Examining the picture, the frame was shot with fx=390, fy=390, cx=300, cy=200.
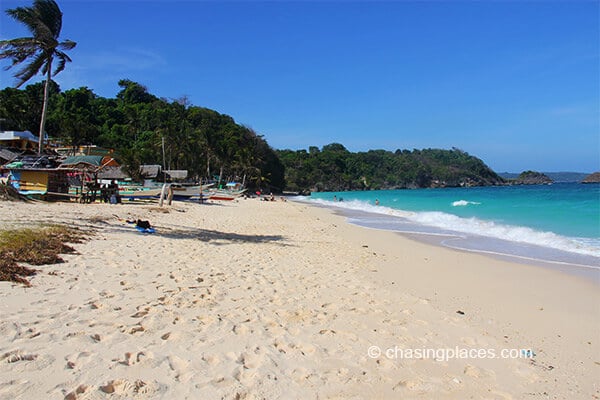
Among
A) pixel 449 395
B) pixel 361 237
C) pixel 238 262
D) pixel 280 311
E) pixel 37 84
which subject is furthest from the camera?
pixel 37 84

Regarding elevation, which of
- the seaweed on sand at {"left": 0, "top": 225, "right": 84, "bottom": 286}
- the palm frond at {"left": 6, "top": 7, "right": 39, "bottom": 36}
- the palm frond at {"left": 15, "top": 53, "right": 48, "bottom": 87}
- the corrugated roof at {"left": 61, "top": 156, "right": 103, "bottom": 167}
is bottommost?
the seaweed on sand at {"left": 0, "top": 225, "right": 84, "bottom": 286}

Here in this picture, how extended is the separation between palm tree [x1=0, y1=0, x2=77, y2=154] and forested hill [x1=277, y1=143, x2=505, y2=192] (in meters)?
86.3

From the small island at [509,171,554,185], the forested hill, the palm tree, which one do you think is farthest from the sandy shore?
the small island at [509,171,554,185]

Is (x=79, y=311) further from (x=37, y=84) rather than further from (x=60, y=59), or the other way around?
(x=37, y=84)

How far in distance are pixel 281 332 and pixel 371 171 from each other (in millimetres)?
146013

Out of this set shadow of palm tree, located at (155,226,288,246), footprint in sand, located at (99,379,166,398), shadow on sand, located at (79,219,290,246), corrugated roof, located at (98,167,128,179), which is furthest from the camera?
corrugated roof, located at (98,167,128,179)

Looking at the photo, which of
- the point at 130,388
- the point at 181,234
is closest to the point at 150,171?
the point at 181,234

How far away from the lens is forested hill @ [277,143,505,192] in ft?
384

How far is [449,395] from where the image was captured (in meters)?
3.15

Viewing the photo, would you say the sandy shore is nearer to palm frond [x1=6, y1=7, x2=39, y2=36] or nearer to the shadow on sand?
the shadow on sand

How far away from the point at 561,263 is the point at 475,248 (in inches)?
107

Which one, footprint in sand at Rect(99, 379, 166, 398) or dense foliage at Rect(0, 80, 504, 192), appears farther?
dense foliage at Rect(0, 80, 504, 192)

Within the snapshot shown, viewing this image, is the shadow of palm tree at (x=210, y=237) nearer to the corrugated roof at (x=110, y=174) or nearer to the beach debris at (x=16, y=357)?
the beach debris at (x=16, y=357)

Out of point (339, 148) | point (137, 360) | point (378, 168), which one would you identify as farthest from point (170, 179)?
point (339, 148)
